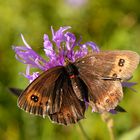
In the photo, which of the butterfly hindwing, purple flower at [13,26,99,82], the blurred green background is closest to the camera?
the butterfly hindwing

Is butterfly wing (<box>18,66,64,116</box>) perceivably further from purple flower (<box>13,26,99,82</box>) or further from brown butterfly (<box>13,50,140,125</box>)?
purple flower (<box>13,26,99,82</box>)

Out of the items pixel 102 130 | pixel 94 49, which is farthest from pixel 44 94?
pixel 102 130

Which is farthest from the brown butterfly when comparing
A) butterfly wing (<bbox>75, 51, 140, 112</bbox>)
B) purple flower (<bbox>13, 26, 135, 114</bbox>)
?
purple flower (<bbox>13, 26, 135, 114</bbox>)

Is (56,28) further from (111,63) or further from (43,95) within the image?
(43,95)

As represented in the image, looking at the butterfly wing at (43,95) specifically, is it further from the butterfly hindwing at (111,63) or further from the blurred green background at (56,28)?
the blurred green background at (56,28)

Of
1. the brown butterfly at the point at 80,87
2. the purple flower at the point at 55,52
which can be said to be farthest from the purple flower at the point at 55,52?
the brown butterfly at the point at 80,87

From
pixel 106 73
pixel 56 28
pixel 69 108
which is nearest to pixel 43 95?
pixel 69 108
